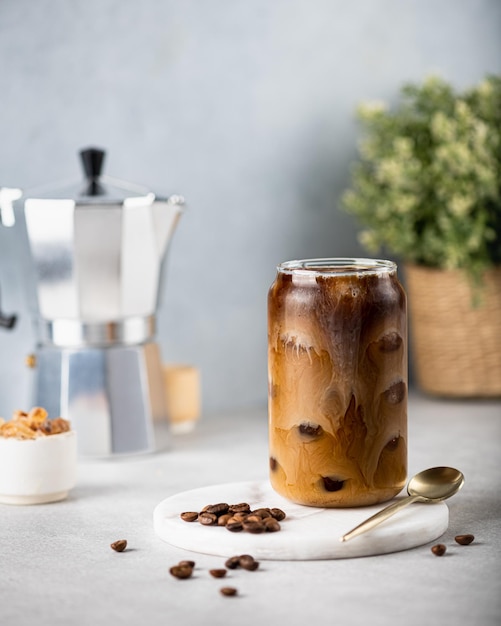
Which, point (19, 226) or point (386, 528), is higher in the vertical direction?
point (19, 226)

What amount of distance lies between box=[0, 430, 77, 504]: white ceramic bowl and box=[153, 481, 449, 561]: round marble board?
0.16 meters

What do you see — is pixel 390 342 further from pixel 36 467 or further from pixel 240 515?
pixel 36 467

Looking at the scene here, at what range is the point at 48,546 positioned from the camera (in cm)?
100

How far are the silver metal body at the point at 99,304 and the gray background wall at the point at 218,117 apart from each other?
7.2 inches

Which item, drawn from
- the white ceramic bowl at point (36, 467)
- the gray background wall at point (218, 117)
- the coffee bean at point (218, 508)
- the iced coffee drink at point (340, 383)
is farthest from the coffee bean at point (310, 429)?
the gray background wall at point (218, 117)

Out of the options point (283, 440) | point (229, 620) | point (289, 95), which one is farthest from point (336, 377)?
point (289, 95)

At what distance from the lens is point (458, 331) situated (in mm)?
1720

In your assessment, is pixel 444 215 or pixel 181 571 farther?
pixel 444 215

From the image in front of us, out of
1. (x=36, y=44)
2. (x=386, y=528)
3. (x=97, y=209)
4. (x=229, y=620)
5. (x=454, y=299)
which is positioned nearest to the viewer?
(x=229, y=620)

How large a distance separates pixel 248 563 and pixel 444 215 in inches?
35.2

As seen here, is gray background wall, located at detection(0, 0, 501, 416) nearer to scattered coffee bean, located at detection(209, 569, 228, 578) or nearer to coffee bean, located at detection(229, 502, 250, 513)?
coffee bean, located at detection(229, 502, 250, 513)

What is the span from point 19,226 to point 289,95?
0.63 m

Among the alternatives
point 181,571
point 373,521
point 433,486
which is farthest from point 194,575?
point 433,486

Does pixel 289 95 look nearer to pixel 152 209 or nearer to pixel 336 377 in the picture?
pixel 152 209
